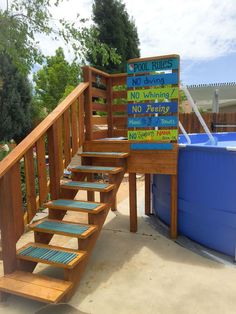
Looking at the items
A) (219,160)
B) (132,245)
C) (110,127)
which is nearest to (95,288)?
(132,245)

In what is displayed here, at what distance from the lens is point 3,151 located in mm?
5652

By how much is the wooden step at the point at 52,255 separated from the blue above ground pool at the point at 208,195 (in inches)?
61.7

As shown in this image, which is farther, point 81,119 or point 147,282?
point 81,119

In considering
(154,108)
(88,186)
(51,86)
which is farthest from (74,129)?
(51,86)

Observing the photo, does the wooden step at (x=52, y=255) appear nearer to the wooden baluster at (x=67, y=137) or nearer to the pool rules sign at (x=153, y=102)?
the wooden baluster at (x=67, y=137)

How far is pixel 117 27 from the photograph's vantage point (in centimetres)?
1859

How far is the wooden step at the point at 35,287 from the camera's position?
2.29m

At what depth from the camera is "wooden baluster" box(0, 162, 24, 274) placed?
2.54 metres

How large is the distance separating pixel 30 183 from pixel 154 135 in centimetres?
164

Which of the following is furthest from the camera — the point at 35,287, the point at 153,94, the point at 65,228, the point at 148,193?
the point at 148,193

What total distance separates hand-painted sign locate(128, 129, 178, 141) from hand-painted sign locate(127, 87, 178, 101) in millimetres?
409

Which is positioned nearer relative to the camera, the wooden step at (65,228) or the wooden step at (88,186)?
the wooden step at (65,228)

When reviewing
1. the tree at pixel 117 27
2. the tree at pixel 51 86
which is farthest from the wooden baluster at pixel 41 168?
the tree at pixel 117 27

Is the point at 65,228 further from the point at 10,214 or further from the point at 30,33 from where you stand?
the point at 30,33
